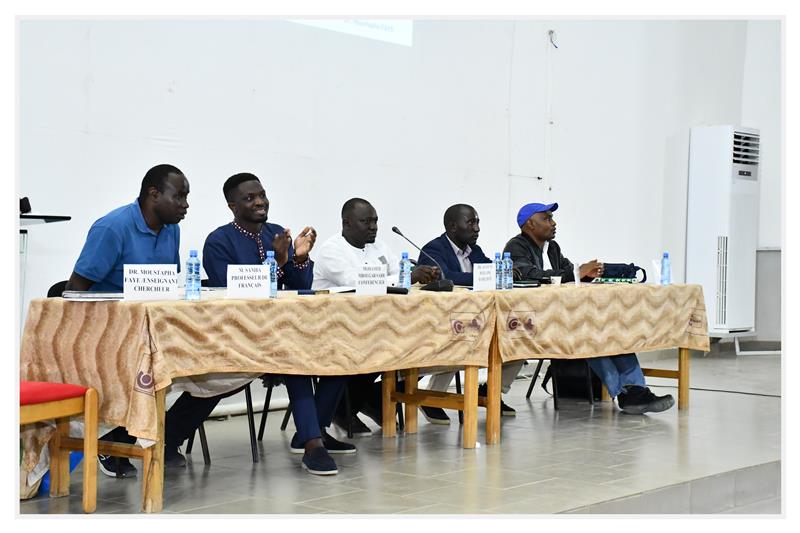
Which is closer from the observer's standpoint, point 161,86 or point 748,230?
point 161,86

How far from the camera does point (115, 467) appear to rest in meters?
3.43

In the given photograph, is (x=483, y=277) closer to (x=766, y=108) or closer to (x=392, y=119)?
(x=392, y=119)

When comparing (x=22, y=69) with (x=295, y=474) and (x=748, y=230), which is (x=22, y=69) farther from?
(x=748, y=230)

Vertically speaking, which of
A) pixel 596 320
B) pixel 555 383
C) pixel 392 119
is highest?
pixel 392 119

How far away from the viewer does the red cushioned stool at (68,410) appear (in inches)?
108

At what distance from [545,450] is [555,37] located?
3797 millimetres

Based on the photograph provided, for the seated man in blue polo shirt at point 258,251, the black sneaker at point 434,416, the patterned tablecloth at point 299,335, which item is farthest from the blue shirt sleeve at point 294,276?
the black sneaker at point 434,416

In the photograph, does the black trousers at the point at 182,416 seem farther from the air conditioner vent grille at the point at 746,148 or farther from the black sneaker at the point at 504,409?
the air conditioner vent grille at the point at 746,148

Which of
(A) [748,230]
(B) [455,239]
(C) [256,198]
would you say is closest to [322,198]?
(B) [455,239]

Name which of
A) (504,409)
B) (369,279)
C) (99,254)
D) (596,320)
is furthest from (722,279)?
(99,254)

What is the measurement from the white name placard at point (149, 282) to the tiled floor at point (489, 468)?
638mm

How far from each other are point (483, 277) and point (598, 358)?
3.44 feet

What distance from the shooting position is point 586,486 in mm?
3293

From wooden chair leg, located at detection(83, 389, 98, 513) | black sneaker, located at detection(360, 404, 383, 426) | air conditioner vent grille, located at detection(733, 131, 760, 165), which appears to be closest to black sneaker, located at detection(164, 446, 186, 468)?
wooden chair leg, located at detection(83, 389, 98, 513)
